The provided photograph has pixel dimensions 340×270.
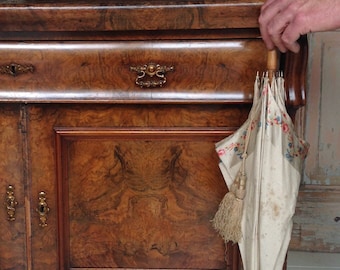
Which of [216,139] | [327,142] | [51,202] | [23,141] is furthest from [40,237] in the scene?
[327,142]

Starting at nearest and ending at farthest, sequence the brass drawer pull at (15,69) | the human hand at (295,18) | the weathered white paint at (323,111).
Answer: the human hand at (295,18)
the brass drawer pull at (15,69)
the weathered white paint at (323,111)

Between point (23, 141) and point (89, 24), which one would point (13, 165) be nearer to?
point (23, 141)

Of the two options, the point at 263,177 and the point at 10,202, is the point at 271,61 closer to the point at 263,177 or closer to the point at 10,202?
the point at 263,177

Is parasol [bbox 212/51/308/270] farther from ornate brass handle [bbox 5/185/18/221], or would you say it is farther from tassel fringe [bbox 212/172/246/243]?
ornate brass handle [bbox 5/185/18/221]

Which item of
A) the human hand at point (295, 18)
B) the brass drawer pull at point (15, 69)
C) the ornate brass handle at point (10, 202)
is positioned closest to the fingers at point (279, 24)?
the human hand at point (295, 18)

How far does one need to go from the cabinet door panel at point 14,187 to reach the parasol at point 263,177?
0.42 meters

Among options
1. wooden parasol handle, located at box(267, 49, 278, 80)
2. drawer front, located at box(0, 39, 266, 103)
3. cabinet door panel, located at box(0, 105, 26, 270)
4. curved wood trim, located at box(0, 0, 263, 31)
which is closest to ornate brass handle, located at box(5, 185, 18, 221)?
cabinet door panel, located at box(0, 105, 26, 270)

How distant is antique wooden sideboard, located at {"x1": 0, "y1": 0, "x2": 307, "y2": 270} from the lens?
103cm

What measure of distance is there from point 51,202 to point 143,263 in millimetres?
243

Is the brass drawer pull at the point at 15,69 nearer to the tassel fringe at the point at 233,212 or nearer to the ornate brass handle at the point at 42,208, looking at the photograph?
the ornate brass handle at the point at 42,208

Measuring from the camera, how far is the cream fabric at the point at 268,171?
39.6 inches

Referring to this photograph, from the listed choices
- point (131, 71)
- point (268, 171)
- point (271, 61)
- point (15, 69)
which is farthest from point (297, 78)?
point (15, 69)

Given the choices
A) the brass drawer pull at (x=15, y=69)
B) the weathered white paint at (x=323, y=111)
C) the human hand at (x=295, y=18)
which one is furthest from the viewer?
the weathered white paint at (x=323, y=111)

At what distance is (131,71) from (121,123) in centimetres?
11
